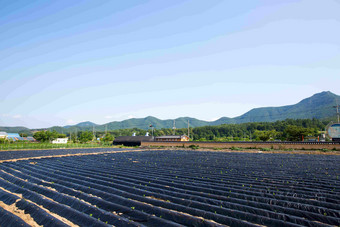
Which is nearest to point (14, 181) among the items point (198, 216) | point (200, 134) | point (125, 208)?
point (125, 208)

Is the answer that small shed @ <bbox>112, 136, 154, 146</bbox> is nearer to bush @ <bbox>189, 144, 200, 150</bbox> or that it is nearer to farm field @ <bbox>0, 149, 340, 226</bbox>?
bush @ <bbox>189, 144, 200, 150</bbox>

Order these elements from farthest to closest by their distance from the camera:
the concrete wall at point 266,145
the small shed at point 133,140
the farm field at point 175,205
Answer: the small shed at point 133,140 → the concrete wall at point 266,145 → the farm field at point 175,205

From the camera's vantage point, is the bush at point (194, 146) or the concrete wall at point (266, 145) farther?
the bush at point (194, 146)

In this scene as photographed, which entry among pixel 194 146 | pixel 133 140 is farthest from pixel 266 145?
pixel 133 140

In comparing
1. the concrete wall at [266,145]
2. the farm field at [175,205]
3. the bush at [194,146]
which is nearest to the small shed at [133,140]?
the concrete wall at [266,145]

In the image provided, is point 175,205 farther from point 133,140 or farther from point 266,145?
point 133,140

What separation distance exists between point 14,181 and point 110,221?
7.72m

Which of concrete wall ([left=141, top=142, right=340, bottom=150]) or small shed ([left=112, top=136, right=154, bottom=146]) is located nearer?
concrete wall ([left=141, top=142, right=340, bottom=150])

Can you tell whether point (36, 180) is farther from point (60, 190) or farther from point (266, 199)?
point (266, 199)

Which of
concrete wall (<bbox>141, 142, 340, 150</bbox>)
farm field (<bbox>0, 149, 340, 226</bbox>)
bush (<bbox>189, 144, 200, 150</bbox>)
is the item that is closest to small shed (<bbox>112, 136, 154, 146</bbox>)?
concrete wall (<bbox>141, 142, 340, 150</bbox>)

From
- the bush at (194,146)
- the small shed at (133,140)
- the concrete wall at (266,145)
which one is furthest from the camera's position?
the small shed at (133,140)

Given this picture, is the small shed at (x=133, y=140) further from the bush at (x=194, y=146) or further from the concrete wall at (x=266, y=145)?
the bush at (x=194, y=146)

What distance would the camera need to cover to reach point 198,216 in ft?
19.6

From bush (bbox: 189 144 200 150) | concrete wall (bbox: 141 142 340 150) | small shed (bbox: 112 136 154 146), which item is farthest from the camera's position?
small shed (bbox: 112 136 154 146)
